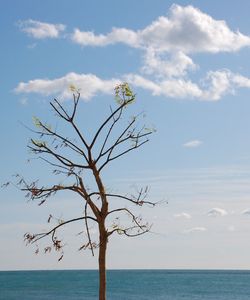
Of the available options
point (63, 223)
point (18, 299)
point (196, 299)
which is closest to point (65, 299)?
point (18, 299)

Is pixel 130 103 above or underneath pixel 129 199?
above

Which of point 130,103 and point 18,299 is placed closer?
point 130,103

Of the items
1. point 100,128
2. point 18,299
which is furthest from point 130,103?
point 18,299

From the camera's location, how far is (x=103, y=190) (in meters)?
9.98

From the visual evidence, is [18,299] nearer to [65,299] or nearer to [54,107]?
[65,299]

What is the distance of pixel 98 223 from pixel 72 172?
0.92 m

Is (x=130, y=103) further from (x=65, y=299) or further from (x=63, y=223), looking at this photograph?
(x=65, y=299)

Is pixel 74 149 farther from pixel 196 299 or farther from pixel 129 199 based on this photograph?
pixel 196 299

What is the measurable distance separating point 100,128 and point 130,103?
845mm

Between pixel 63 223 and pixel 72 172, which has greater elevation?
pixel 72 172

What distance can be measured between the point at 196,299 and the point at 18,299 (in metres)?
27.3

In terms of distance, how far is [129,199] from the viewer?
10.2 metres

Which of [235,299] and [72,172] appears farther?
[235,299]

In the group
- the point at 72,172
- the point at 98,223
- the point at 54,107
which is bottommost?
the point at 98,223
